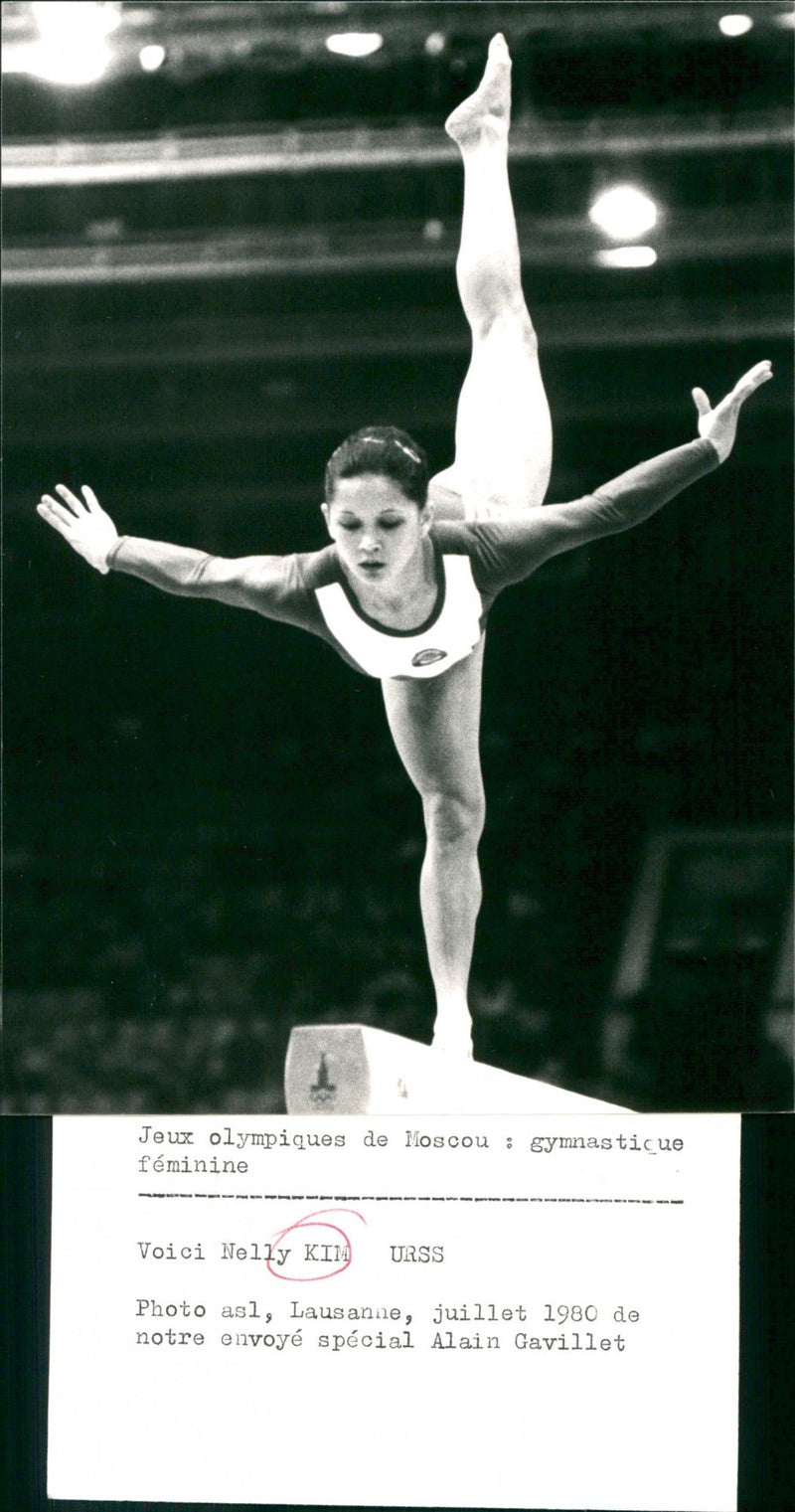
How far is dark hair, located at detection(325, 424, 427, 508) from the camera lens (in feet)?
8.54

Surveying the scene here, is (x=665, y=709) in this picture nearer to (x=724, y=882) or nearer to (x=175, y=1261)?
(x=724, y=882)

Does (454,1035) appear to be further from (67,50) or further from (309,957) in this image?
(67,50)

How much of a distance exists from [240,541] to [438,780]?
0.42 m

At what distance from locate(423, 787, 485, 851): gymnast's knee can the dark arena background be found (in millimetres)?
26

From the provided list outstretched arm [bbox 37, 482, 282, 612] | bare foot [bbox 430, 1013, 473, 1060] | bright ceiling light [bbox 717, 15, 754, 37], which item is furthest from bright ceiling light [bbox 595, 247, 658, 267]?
bare foot [bbox 430, 1013, 473, 1060]

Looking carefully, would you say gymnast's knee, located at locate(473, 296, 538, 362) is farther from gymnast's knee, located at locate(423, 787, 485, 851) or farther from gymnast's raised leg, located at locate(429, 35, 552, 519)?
gymnast's knee, located at locate(423, 787, 485, 851)

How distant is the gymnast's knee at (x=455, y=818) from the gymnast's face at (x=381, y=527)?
30 cm

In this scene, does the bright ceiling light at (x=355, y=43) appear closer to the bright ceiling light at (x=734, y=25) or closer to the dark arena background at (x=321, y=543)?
the dark arena background at (x=321, y=543)

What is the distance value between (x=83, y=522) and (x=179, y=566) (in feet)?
0.51

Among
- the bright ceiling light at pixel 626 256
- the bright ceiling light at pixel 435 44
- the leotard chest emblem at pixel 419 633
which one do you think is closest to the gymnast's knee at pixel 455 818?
the leotard chest emblem at pixel 419 633
